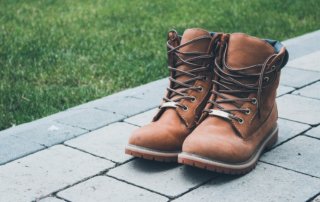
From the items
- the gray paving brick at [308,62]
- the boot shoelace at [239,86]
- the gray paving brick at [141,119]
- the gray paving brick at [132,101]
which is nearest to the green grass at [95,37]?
the gray paving brick at [132,101]

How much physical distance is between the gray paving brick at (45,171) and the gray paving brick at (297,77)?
146cm

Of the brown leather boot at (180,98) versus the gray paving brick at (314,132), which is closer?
the brown leather boot at (180,98)

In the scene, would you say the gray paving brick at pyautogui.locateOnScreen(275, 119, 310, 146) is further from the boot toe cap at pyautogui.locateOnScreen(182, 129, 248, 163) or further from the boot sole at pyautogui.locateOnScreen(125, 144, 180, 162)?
the boot sole at pyautogui.locateOnScreen(125, 144, 180, 162)

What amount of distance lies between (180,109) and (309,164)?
1.84 ft

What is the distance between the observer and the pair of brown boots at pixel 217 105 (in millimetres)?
2342

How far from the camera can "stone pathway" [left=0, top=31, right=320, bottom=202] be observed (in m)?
2.21

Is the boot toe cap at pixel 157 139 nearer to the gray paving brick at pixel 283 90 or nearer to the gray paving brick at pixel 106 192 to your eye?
the gray paving brick at pixel 106 192

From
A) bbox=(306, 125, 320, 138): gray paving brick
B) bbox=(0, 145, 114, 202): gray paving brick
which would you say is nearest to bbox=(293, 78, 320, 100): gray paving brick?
bbox=(306, 125, 320, 138): gray paving brick

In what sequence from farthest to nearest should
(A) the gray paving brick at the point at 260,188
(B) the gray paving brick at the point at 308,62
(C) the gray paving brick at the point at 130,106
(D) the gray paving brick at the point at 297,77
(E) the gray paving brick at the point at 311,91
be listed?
(B) the gray paving brick at the point at 308,62 < (D) the gray paving brick at the point at 297,77 < (E) the gray paving brick at the point at 311,91 < (C) the gray paving brick at the point at 130,106 < (A) the gray paving brick at the point at 260,188

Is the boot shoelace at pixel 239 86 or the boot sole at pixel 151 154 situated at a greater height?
the boot shoelace at pixel 239 86

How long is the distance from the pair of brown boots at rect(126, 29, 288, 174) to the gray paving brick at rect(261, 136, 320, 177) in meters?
0.06

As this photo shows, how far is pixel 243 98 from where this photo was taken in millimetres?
2486

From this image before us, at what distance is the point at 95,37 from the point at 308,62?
5.89 ft

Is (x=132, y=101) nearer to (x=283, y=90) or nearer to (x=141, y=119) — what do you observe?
(x=141, y=119)
